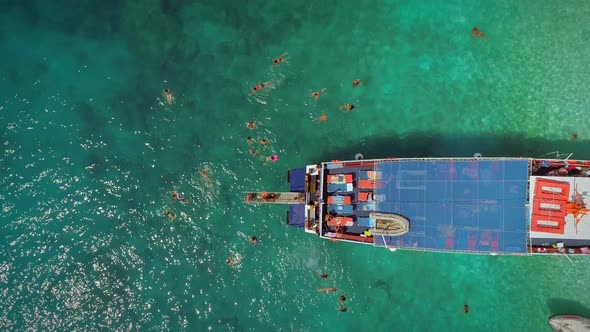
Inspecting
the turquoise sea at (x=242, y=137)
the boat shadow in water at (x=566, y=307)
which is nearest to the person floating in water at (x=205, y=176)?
the turquoise sea at (x=242, y=137)

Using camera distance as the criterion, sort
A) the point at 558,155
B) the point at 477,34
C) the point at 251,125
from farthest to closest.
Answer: the point at 251,125 → the point at 477,34 → the point at 558,155

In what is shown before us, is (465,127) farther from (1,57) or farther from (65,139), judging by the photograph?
(1,57)

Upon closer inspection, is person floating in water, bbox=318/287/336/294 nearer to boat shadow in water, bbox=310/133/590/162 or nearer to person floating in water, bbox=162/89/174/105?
boat shadow in water, bbox=310/133/590/162

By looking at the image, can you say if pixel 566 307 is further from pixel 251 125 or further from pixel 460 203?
pixel 251 125

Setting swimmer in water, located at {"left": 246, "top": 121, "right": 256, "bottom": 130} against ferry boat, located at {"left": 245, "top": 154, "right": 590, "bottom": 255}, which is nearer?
ferry boat, located at {"left": 245, "top": 154, "right": 590, "bottom": 255}

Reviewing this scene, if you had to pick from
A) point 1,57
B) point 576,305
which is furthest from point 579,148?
point 1,57

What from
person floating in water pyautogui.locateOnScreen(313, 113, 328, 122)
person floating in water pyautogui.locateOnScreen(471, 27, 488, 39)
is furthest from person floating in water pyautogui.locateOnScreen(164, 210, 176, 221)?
person floating in water pyautogui.locateOnScreen(471, 27, 488, 39)

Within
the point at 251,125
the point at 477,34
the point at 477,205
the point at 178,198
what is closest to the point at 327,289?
the point at 477,205
